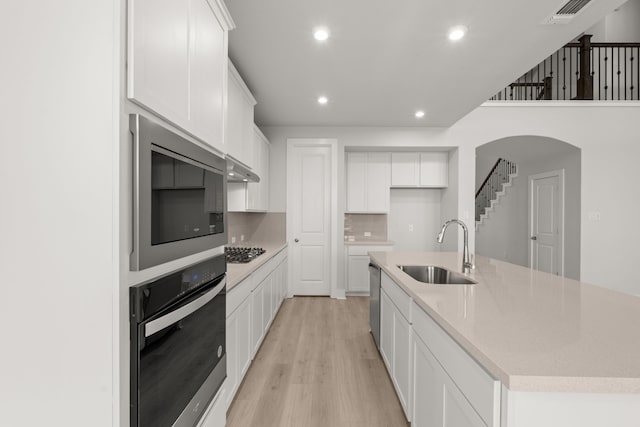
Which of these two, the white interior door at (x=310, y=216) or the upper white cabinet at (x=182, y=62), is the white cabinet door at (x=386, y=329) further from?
the white interior door at (x=310, y=216)

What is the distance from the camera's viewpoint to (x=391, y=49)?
8.83 feet

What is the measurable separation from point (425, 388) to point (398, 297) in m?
0.67

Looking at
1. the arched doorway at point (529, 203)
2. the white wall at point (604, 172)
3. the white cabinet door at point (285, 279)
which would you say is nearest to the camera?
the white cabinet door at point (285, 279)

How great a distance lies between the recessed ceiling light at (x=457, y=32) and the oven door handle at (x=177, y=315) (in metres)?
2.47

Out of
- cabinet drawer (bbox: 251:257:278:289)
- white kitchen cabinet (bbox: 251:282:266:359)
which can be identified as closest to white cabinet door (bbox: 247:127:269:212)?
cabinet drawer (bbox: 251:257:278:289)

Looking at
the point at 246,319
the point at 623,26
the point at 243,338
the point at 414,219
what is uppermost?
the point at 623,26

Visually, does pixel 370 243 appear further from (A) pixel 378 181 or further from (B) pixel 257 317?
(B) pixel 257 317

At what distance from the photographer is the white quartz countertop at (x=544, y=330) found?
818 mm

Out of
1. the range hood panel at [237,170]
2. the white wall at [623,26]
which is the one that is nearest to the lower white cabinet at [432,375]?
the range hood panel at [237,170]

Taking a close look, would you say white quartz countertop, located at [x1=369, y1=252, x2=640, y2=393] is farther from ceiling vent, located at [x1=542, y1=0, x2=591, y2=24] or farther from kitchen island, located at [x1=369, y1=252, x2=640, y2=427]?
ceiling vent, located at [x1=542, y1=0, x2=591, y2=24]

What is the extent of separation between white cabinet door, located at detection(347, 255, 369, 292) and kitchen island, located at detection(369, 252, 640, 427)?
3340 mm

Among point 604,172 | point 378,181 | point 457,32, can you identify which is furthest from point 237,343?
point 604,172

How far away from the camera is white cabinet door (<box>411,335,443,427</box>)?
1381 millimetres

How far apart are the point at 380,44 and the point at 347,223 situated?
11.3ft
